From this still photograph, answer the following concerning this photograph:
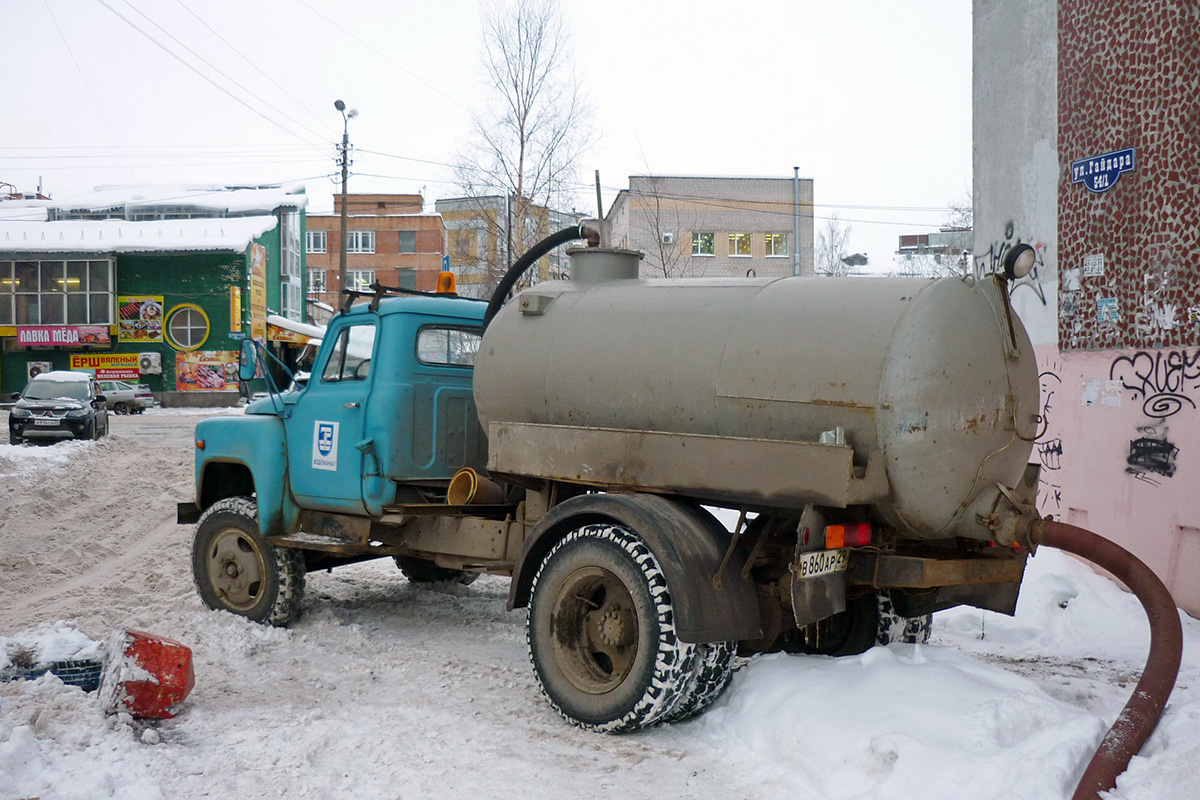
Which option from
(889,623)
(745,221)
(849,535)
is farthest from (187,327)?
(849,535)

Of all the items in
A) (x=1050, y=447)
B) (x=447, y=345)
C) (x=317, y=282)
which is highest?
(x=317, y=282)

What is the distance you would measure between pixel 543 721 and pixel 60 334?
40.7m

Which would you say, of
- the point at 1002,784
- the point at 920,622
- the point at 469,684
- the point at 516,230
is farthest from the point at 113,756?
the point at 516,230

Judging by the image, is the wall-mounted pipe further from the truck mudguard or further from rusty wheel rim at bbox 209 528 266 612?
rusty wheel rim at bbox 209 528 266 612

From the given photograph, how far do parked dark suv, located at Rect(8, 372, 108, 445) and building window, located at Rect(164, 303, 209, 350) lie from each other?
17.9m

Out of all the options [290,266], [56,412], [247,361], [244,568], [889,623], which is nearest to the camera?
[889,623]

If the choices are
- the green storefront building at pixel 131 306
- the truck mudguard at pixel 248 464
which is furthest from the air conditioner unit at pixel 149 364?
the truck mudguard at pixel 248 464

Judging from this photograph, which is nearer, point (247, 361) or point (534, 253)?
point (534, 253)

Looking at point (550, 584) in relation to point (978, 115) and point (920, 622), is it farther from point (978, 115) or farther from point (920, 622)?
point (978, 115)

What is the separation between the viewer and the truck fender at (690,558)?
4.40 m

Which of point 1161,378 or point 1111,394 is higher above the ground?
point 1161,378

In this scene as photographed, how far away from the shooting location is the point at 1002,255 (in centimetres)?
812

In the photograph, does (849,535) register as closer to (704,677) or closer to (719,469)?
(719,469)

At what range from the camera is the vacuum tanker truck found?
428cm
